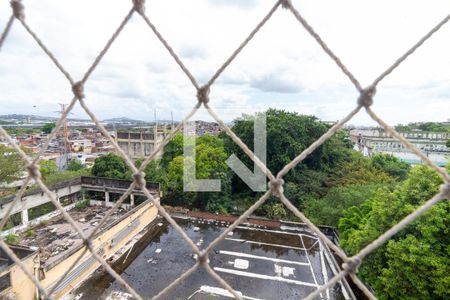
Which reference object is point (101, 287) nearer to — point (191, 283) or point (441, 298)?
point (191, 283)

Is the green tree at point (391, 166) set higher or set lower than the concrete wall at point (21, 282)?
higher

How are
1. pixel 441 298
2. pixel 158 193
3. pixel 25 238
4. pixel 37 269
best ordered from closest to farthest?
pixel 441 298, pixel 37 269, pixel 25 238, pixel 158 193

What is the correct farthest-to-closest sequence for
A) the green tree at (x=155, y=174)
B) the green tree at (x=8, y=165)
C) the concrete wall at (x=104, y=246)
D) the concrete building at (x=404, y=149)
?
the concrete building at (x=404, y=149), the green tree at (x=155, y=174), the green tree at (x=8, y=165), the concrete wall at (x=104, y=246)

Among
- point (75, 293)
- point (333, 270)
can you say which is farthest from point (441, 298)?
point (75, 293)

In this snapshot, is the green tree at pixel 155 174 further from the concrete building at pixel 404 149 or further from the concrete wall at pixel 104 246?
the concrete building at pixel 404 149

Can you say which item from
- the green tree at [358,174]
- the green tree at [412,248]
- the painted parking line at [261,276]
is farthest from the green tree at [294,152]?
the green tree at [412,248]

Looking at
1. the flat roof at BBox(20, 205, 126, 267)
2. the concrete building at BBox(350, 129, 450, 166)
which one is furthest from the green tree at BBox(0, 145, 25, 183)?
the concrete building at BBox(350, 129, 450, 166)

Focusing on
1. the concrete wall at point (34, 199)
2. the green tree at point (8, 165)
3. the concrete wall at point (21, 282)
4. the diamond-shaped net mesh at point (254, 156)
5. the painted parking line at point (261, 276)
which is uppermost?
the diamond-shaped net mesh at point (254, 156)

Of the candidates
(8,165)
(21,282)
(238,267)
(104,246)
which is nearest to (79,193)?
(8,165)
